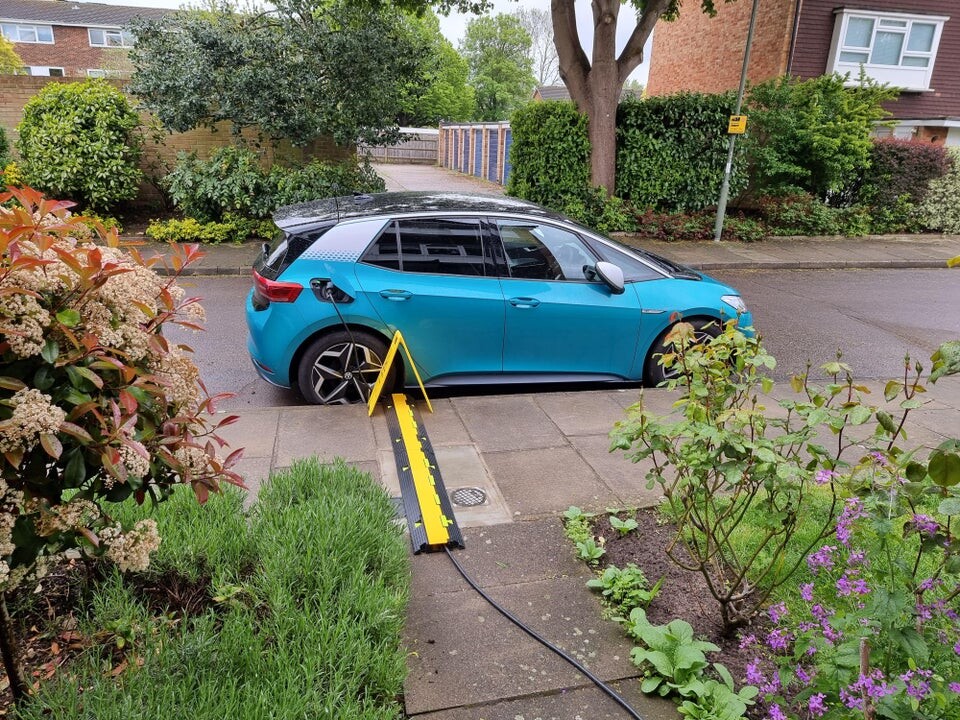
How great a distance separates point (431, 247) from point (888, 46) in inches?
863

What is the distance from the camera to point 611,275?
17.7 feet

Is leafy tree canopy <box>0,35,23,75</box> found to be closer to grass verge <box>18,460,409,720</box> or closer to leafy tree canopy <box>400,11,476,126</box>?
Result: leafy tree canopy <box>400,11,476,126</box>

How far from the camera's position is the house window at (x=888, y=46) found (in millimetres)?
19781

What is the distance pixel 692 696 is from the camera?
2482 millimetres

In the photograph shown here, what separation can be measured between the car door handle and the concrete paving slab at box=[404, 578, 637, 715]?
2632mm

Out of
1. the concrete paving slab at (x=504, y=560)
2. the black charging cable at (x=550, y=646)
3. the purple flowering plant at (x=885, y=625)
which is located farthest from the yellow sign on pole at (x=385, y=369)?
the purple flowering plant at (x=885, y=625)

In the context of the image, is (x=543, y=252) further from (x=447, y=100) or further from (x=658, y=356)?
(x=447, y=100)

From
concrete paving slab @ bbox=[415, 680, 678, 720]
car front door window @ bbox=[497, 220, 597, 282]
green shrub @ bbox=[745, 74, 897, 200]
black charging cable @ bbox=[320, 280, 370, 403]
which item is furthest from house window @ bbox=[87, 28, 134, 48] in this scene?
concrete paving slab @ bbox=[415, 680, 678, 720]

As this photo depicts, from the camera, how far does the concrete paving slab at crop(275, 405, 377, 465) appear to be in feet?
14.8

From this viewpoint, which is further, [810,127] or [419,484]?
[810,127]

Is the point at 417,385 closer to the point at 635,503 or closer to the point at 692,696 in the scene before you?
the point at 635,503

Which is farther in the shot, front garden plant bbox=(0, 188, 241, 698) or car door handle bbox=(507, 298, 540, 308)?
car door handle bbox=(507, 298, 540, 308)

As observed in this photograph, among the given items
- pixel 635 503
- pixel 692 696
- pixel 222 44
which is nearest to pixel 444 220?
pixel 635 503

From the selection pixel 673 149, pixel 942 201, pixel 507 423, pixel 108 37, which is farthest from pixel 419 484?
pixel 108 37
